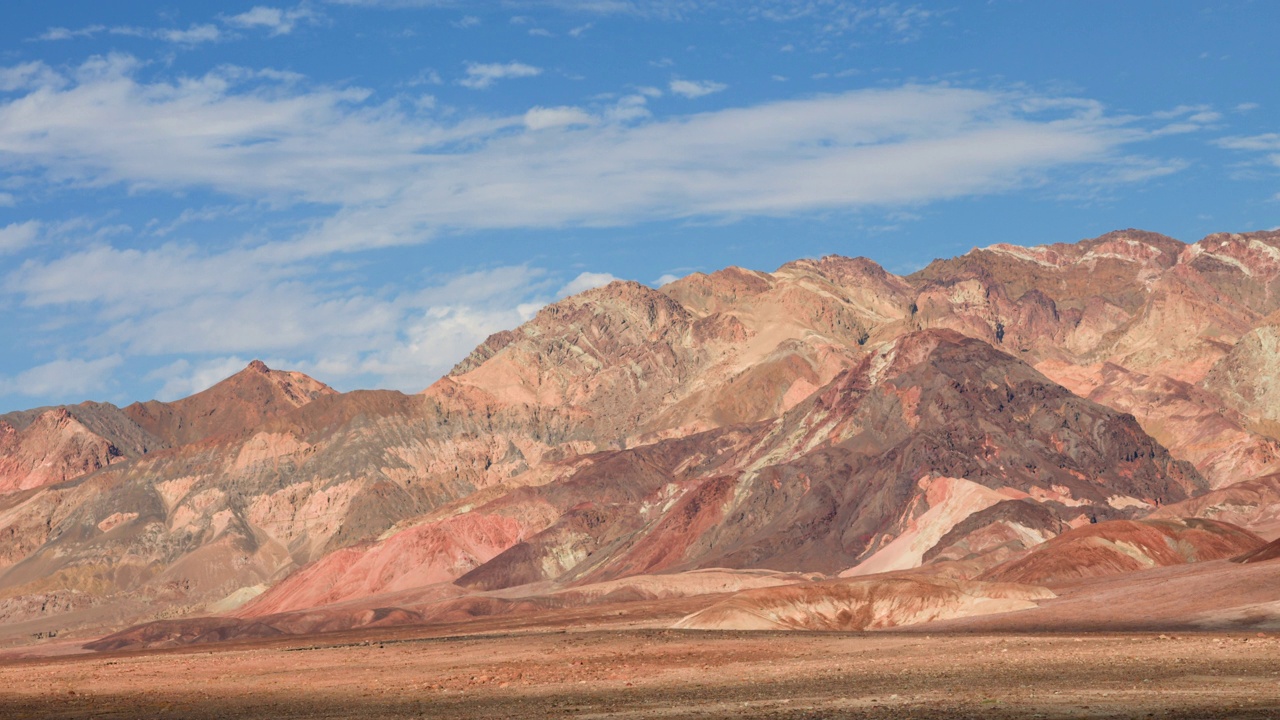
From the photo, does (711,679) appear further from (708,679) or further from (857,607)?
(857,607)

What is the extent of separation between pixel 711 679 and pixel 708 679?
113mm

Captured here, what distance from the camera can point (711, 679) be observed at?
156ft

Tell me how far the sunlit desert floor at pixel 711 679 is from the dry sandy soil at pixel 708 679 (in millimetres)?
82

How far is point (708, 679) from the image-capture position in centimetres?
4753

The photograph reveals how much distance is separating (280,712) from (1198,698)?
2609 cm

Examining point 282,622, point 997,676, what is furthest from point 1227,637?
point 282,622

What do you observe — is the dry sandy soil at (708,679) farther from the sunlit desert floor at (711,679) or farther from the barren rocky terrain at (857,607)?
the barren rocky terrain at (857,607)

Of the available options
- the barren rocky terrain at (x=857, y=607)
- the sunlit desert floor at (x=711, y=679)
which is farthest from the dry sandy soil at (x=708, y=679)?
the barren rocky terrain at (x=857, y=607)

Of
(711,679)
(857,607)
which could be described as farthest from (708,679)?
(857,607)

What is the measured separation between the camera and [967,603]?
84188mm

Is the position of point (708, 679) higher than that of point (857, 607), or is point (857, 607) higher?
point (708, 679)

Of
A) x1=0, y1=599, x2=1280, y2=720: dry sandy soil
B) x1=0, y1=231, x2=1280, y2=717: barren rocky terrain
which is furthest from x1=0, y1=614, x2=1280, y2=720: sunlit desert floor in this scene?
x1=0, y1=231, x2=1280, y2=717: barren rocky terrain

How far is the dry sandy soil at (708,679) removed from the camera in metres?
35.1

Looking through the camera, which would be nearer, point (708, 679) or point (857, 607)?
point (708, 679)
